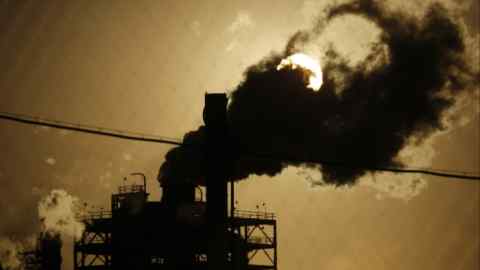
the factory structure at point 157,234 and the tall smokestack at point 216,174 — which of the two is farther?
the factory structure at point 157,234

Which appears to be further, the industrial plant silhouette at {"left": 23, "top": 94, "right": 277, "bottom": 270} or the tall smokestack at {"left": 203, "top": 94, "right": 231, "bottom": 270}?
the industrial plant silhouette at {"left": 23, "top": 94, "right": 277, "bottom": 270}

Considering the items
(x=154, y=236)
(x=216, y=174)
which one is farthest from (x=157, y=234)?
(x=216, y=174)

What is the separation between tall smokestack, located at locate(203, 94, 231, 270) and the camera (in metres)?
33.0

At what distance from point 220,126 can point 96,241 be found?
3399 centimetres

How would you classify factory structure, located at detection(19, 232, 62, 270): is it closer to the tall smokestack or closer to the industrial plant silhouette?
the industrial plant silhouette

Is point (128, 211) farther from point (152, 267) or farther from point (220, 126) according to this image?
point (220, 126)

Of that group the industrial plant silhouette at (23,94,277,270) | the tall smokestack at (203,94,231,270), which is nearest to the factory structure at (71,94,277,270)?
the industrial plant silhouette at (23,94,277,270)

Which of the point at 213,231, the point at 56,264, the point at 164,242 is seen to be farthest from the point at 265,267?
the point at 213,231

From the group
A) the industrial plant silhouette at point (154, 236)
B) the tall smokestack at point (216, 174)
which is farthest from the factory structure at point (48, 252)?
the tall smokestack at point (216, 174)

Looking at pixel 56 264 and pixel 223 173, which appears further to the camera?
pixel 56 264

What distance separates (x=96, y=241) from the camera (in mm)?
65250

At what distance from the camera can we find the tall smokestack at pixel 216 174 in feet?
108

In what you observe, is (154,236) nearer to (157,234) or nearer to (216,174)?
(157,234)

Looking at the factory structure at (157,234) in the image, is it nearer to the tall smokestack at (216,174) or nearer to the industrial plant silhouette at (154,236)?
the industrial plant silhouette at (154,236)
